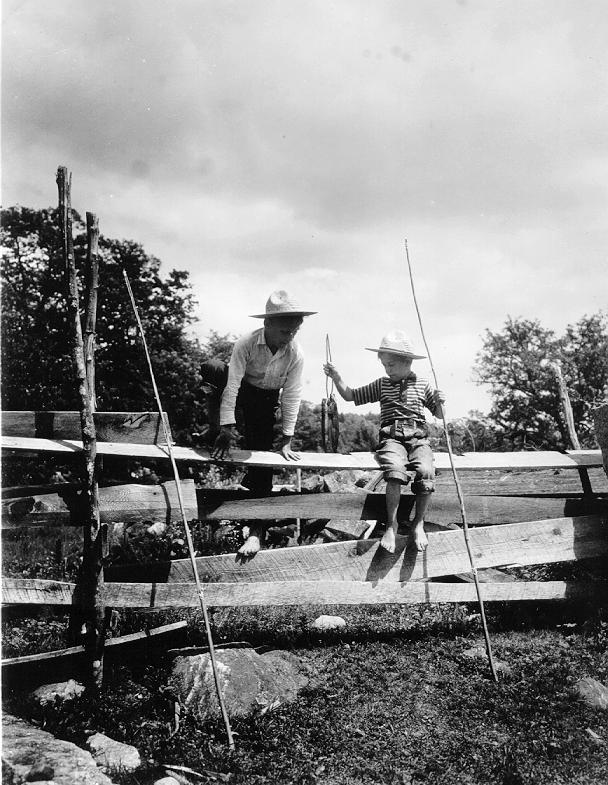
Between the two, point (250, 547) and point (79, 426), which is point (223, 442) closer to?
point (250, 547)

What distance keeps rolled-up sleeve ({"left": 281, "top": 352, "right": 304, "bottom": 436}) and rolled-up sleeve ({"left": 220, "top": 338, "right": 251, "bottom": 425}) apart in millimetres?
497

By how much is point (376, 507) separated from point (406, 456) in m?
0.65

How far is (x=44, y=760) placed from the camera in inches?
144

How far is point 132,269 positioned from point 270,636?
14.6 metres

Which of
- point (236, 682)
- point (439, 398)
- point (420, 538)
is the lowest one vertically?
point (236, 682)

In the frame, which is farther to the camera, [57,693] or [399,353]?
[399,353]

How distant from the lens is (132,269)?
18.5m

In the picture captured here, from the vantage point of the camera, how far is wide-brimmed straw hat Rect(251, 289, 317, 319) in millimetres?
5575

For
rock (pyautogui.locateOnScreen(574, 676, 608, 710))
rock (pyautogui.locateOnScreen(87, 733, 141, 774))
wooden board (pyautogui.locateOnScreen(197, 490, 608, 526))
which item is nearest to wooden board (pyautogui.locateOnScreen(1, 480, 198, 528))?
wooden board (pyautogui.locateOnScreen(197, 490, 608, 526))

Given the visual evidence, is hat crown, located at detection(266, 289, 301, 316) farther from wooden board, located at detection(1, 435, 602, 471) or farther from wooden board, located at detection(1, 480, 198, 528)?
wooden board, located at detection(1, 480, 198, 528)

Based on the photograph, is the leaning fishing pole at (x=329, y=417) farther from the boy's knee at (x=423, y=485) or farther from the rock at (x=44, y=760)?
the rock at (x=44, y=760)

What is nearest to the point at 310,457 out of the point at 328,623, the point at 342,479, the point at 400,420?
the point at 400,420

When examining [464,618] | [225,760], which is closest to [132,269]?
[464,618]

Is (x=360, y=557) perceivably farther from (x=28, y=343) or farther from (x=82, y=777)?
(x=28, y=343)
